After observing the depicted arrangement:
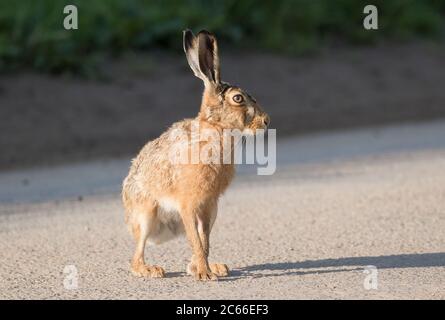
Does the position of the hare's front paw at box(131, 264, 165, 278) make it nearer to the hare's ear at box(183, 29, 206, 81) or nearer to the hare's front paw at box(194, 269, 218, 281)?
the hare's front paw at box(194, 269, 218, 281)

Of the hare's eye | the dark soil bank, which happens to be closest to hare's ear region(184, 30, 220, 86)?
the hare's eye

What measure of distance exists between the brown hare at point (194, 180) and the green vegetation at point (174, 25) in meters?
8.84

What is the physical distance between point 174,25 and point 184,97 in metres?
1.91

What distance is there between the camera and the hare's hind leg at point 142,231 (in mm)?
7270

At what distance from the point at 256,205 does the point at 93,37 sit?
7674 millimetres

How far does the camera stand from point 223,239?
8734mm

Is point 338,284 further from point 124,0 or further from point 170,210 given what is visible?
point 124,0

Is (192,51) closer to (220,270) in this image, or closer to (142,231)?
(142,231)

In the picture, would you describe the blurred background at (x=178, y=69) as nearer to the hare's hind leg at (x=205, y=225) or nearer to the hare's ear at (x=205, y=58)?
the hare's ear at (x=205, y=58)

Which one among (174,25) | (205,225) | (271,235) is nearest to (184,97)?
(174,25)

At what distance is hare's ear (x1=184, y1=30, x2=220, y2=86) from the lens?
7254mm

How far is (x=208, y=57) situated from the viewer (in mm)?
7273

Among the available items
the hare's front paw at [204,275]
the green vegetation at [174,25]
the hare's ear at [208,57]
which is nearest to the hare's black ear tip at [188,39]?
the hare's ear at [208,57]

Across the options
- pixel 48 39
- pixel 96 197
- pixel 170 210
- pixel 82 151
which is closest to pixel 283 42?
pixel 48 39
